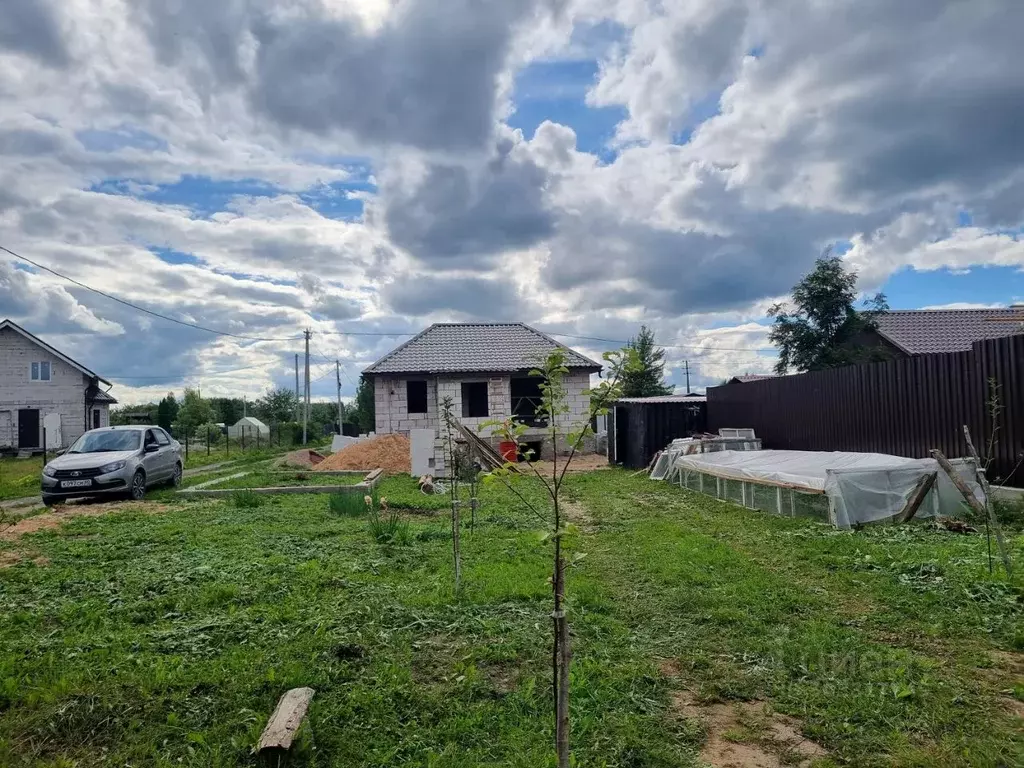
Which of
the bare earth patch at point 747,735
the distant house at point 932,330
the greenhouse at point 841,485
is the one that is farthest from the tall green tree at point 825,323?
the bare earth patch at point 747,735

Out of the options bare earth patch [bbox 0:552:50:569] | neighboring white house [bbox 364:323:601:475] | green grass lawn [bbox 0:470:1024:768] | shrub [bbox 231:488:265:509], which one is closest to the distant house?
neighboring white house [bbox 364:323:601:475]

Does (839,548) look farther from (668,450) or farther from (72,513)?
(72,513)

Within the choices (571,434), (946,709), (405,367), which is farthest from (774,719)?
(405,367)

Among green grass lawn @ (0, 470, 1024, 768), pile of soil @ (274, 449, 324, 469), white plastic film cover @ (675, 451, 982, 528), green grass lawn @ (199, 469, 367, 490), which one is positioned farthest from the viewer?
pile of soil @ (274, 449, 324, 469)

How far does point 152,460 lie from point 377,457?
7277mm

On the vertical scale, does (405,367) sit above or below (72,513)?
above

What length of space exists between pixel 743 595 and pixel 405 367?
18.7 metres

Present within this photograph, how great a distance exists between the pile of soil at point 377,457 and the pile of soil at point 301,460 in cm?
80

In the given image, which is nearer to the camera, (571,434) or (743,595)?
(571,434)

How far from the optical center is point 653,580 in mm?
6047

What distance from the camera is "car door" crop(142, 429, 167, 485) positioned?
1352 centimetres

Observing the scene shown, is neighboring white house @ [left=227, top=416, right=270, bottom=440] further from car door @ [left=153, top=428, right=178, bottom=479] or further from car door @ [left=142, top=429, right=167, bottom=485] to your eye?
car door @ [left=142, top=429, right=167, bottom=485]

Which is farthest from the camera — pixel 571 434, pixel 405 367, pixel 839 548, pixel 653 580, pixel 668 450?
pixel 405 367

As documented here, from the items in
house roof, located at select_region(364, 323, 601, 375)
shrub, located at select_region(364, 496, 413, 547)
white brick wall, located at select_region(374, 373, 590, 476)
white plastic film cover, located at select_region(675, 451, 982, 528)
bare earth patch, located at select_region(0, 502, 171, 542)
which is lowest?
bare earth patch, located at select_region(0, 502, 171, 542)
